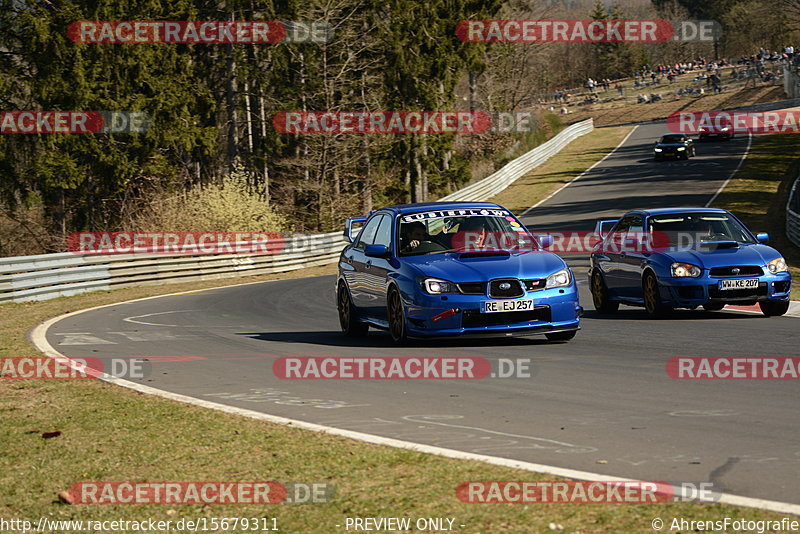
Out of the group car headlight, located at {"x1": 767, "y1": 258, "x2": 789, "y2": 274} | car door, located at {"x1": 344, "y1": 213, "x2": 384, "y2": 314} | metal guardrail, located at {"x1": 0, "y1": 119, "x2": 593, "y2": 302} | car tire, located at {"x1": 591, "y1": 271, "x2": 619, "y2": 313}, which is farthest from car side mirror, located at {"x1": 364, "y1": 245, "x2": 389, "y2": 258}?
metal guardrail, located at {"x1": 0, "y1": 119, "x2": 593, "y2": 302}

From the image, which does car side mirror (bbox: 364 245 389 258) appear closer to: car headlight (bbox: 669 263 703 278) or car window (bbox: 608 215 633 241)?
car headlight (bbox: 669 263 703 278)

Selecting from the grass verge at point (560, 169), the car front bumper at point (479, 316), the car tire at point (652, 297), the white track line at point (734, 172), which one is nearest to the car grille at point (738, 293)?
the car tire at point (652, 297)

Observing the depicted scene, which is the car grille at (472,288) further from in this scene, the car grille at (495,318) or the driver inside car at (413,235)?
the driver inside car at (413,235)

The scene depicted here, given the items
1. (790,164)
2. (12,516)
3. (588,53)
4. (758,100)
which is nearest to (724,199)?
(790,164)

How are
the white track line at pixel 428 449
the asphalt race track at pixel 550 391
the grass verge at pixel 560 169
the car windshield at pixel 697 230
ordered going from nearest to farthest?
the white track line at pixel 428 449 → the asphalt race track at pixel 550 391 → the car windshield at pixel 697 230 → the grass verge at pixel 560 169

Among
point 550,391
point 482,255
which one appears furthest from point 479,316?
point 550,391

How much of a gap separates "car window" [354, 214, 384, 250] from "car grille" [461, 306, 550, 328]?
256cm

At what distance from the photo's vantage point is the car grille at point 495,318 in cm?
1156

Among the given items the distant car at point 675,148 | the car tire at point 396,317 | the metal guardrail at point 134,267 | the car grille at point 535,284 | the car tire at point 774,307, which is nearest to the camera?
the car grille at point 535,284

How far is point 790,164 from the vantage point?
53875mm

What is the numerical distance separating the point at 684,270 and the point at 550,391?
6.68m

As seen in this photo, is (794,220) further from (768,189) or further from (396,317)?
(396,317)

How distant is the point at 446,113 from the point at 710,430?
170 ft

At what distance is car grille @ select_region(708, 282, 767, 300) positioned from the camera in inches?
571
